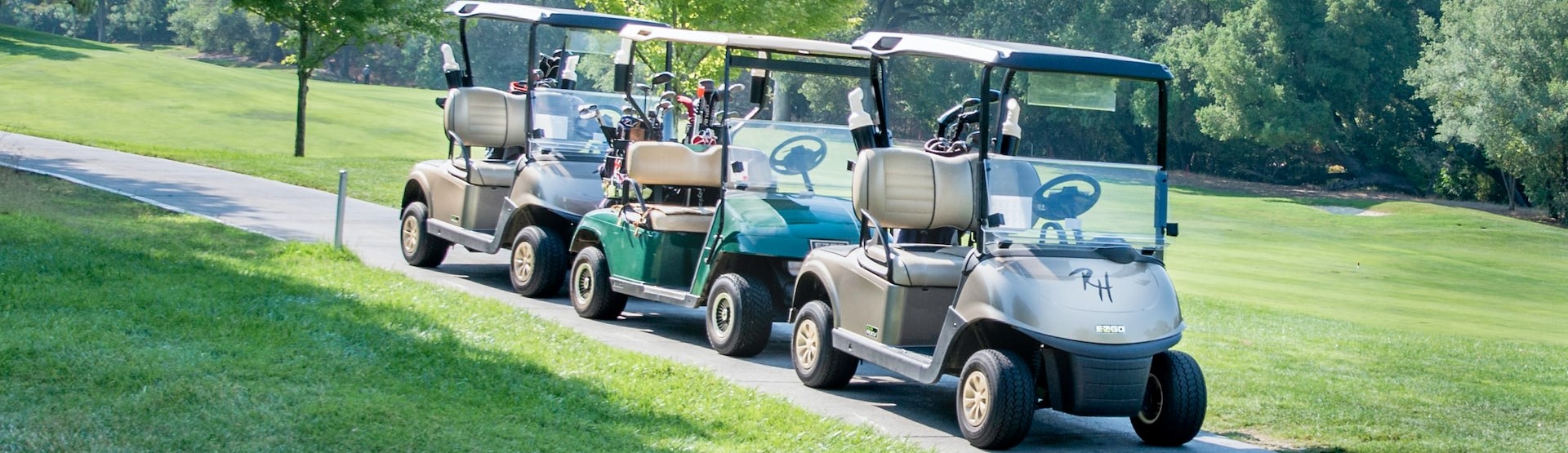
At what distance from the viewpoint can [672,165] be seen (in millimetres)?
11492

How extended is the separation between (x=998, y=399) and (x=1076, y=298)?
619mm

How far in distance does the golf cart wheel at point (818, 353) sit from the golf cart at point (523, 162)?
11.4 feet

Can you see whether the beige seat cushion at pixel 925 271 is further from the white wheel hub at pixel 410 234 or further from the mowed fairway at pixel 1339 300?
the white wheel hub at pixel 410 234

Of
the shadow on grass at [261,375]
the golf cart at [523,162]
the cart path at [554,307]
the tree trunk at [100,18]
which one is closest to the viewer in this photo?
the shadow on grass at [261,375]

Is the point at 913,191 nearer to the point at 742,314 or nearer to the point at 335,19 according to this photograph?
the point at 742,314

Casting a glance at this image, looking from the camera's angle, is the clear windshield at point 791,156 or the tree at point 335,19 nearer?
the clear windshield at point 791,156

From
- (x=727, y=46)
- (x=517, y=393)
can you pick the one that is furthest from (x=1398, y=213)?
(x=517, y=393)

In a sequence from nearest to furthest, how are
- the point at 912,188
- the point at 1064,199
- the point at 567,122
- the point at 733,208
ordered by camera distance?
the point at 1064,199 < the point at 912,188 < the point at 733,208 < the point at 567,122

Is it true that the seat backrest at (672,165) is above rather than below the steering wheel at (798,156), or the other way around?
below

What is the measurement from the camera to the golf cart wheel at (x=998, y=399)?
24.3 feet

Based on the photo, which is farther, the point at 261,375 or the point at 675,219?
the point at 675,219

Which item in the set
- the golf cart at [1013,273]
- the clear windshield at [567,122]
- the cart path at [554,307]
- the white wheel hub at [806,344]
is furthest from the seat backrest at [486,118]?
the golf cart at [1013,273]

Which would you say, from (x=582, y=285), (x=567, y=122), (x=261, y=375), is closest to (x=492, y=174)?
(x=567, y=122)

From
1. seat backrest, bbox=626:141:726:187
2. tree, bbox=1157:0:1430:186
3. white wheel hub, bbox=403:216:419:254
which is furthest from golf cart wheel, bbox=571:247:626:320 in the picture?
tree, bbox=1157:0:1430:186
